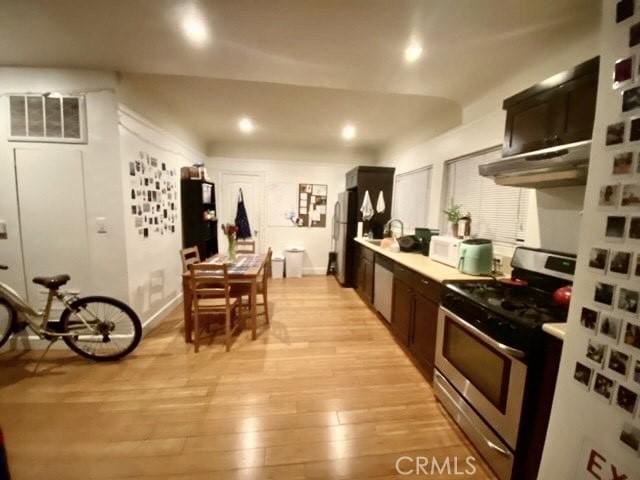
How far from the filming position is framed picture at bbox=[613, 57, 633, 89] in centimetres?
81

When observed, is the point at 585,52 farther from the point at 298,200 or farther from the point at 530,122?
the point at 298,200

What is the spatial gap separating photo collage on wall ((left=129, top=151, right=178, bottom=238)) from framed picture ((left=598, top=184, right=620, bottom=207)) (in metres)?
3.32

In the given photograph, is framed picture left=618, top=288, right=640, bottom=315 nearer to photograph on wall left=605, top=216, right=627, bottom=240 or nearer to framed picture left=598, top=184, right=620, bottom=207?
photograph on wall left=605, top=216, right=627, bottom=240

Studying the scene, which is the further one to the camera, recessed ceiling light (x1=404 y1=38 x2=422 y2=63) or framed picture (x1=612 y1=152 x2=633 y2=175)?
recessed ceiling light (x1=404 y1=38 x2=422 y2=63)

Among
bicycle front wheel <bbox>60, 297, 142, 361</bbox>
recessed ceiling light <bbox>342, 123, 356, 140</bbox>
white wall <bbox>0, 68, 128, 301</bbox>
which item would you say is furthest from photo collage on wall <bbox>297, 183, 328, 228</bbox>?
bicycle front wheel <bbox>60, 297, 142, 361</bbox>

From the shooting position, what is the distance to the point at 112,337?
8.32ft

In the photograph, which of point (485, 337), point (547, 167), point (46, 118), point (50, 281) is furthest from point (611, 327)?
point (46, 118)

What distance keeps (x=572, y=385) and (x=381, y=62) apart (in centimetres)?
222

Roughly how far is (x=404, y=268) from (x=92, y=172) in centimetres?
307

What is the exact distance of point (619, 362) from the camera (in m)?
0.84

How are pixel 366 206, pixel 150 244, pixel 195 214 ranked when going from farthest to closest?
pixel 366 206 → pixel 195 214 → pixel 150 244

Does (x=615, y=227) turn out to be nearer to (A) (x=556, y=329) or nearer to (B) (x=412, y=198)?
(A) (x=556, y=329)

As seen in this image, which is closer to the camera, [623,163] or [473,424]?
[623,163]

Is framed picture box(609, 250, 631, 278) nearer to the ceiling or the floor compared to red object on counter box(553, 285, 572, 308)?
nearer to the ceiling
